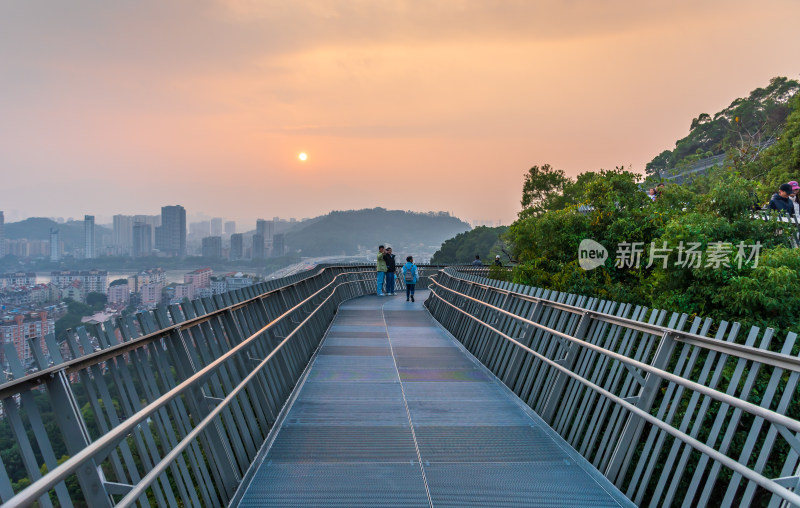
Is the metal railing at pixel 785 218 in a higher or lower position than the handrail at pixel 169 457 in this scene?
higher

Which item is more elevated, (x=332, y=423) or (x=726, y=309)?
(x=726, y=309)

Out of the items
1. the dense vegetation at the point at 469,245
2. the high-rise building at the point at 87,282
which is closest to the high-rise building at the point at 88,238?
the high-rise building at the point at 87,282

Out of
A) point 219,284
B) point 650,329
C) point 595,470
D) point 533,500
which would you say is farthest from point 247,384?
point 219,284

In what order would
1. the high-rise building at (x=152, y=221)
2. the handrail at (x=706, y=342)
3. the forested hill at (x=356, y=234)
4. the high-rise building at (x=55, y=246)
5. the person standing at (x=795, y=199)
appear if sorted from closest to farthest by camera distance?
1. the handrail at (x=706, y=342)
2. the person standing at (x=795, y=199)
3. the high-rise building at (x=55, y=246)
4. the high-rise building at (x=152, y=221)
5. the forested hill at (x=356, y=234)

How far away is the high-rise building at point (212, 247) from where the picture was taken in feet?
206

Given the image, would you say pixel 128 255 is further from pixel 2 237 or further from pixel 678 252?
pixel 678 252

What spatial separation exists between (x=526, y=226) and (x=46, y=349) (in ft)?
91.2

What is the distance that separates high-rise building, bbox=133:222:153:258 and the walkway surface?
62.7 m

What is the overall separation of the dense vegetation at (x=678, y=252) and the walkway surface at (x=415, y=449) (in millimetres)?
6357

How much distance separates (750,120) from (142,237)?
222ft

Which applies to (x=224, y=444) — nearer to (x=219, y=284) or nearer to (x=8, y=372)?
(x=8, y=372)

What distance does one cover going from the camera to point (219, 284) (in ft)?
90.7

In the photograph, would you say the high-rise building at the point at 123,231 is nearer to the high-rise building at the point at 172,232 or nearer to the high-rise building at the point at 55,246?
the high-rise building at the point at 172,232

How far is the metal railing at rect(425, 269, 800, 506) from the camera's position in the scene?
3.78 metres
